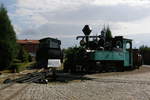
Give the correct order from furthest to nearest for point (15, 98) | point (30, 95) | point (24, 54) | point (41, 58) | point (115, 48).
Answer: point (24, 54) < point (41, 58) < point (115, 48) < point (30, 95) < point (15, 98)

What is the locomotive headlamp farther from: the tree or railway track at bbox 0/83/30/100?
railway track at bbox 0/83/30/100

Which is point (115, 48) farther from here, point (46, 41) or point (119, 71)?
point (46, 41)

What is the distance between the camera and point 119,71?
22.9 metres

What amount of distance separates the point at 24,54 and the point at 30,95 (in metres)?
39.7

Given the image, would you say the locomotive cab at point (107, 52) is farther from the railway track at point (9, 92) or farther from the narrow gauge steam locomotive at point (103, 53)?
the railway track at point (9, 92)

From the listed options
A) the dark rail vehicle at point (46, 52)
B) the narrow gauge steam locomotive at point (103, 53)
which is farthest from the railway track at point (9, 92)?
the dark rail vehicle at point (46, 52)

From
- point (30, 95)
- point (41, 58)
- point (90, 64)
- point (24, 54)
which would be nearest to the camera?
point (30, 95)

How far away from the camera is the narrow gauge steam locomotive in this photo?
66.4ft

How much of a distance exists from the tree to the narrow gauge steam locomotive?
24.2 feet

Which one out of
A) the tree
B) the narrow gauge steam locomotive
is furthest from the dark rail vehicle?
the narrow gauge steam locomotive

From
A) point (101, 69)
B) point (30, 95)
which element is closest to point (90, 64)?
point (101, 69)

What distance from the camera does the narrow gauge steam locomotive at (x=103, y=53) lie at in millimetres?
20234

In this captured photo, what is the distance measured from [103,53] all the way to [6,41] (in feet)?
32.4

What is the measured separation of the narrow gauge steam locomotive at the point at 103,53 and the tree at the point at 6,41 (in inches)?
290
